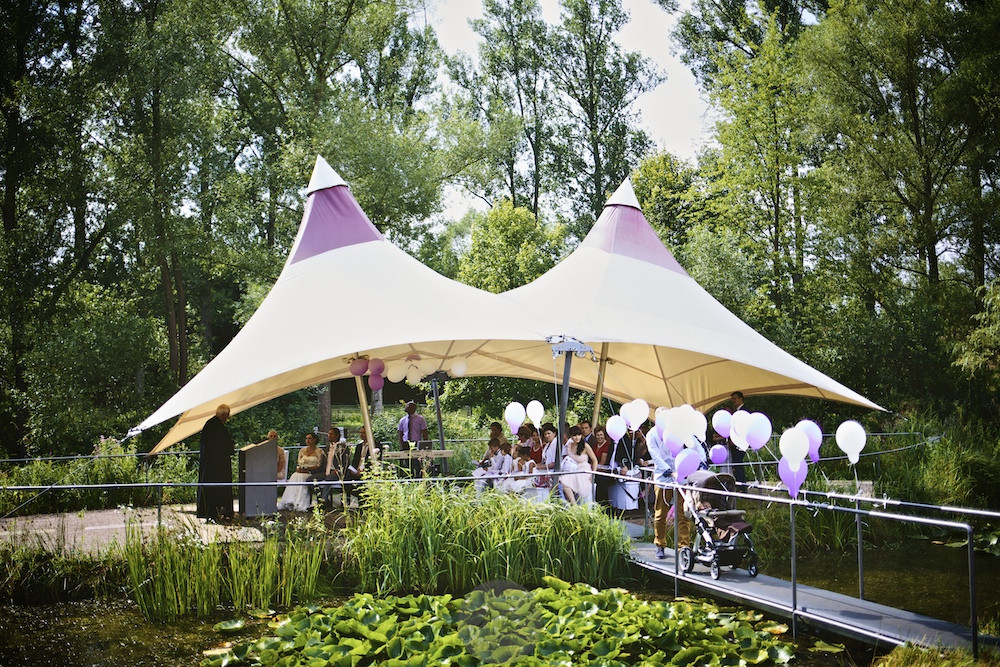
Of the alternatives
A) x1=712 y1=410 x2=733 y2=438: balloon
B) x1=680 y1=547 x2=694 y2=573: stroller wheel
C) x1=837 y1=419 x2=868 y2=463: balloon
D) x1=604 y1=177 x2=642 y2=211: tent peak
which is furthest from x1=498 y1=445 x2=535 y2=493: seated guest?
x1=604 y1=177 x2=642 y2=211: tent peak

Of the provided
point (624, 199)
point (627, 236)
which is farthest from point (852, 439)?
point (624, 199)

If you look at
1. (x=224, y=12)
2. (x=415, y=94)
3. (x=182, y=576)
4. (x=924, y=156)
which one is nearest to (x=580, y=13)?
(x=415, y=94)

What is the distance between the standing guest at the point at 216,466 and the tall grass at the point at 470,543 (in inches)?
113

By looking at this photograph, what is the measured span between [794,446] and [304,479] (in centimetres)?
642

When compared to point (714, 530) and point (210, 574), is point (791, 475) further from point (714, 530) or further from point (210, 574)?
point (210, 574)

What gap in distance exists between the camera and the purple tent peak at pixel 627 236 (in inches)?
455

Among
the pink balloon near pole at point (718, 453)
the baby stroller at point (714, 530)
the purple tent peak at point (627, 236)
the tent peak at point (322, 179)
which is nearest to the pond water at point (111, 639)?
the baby stroller at point (714, 530)

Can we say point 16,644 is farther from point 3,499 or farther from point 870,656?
point 870,656

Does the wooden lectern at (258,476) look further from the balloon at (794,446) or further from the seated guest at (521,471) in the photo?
the balloon at (794,446)

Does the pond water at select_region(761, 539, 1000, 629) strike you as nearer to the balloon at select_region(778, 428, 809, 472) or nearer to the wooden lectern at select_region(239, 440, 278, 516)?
the balloon at select_region(778, 428, 809, 472)

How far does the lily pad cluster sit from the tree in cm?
2280

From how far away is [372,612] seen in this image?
6.05 m

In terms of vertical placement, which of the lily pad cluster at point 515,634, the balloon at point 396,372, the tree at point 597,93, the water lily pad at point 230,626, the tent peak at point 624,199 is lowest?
the water lily pad at point 230,626

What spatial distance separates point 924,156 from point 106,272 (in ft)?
66.3
